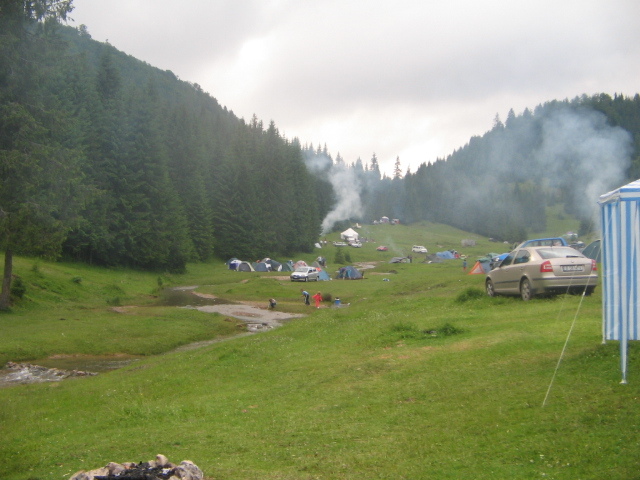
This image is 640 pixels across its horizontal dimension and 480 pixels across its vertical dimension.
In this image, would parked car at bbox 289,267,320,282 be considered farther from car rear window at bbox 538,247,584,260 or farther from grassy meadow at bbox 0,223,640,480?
car rear window at bbox 538,247,584,260

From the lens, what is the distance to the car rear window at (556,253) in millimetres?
17062

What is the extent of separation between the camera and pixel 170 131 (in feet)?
256

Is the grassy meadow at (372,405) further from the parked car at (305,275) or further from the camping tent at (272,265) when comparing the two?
the camping tent at (272,265)

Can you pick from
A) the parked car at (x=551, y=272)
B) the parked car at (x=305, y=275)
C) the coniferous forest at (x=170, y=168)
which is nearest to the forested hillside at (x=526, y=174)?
the coniferous forest at (x=170, y=168)

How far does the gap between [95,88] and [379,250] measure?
2400 inches

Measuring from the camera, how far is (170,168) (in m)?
75.7

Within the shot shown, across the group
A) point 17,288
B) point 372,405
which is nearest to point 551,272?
point 372,405

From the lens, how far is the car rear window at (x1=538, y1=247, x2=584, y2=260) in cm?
1706

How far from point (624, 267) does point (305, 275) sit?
156ft

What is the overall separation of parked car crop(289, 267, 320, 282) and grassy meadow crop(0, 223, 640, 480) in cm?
3396

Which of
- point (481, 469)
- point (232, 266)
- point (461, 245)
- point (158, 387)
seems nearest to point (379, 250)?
point (461, 245)

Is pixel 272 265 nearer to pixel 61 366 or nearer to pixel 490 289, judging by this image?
pixel 61 366

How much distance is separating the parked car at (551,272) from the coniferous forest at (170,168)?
15.7 ft

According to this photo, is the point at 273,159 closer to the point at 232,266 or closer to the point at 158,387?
the point at 232,266
